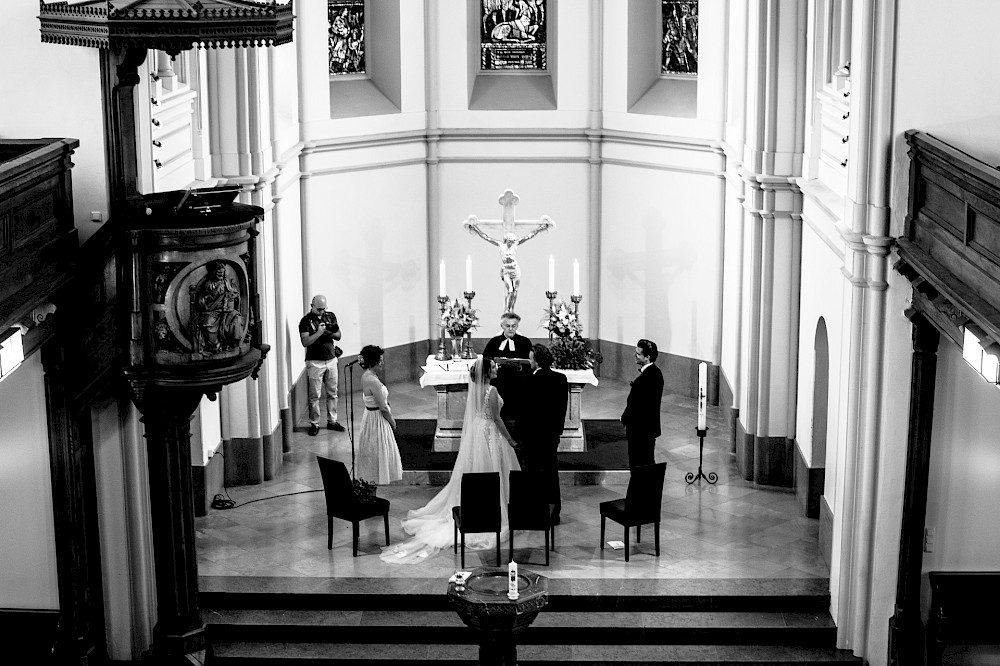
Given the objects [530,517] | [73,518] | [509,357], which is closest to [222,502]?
[509,357]

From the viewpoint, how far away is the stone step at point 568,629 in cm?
1131

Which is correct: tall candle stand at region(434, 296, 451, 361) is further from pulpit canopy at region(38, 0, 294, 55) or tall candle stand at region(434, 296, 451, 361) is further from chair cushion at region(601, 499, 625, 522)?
pulpit canopy at region(38, 0, 294, 55)

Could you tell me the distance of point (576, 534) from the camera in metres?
13.0

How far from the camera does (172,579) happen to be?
34.3 feet

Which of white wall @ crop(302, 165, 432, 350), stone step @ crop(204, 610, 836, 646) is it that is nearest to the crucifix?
white wall @ crop(302, 165, 432, 350)

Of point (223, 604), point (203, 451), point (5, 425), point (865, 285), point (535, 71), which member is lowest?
point (223, 604)

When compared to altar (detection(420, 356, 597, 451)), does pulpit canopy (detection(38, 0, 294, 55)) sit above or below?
above

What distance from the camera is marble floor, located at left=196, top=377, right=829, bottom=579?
12.2 m

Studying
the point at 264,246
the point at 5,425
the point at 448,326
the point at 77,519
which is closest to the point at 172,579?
the point at 77,519

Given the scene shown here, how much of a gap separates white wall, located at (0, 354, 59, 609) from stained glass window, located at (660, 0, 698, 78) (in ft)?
30.6

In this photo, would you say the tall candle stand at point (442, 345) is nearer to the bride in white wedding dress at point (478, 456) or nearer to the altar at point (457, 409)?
the altar at point (457, 409)

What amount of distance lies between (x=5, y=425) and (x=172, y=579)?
1.58 m

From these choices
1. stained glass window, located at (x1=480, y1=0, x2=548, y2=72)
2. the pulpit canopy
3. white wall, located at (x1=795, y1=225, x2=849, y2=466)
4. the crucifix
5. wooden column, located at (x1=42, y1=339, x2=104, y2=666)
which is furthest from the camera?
stained glass window, located at (x1=480, y1=0, x2=548, y2=72)

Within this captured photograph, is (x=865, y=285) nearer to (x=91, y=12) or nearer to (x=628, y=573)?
(x=628, y=573)
